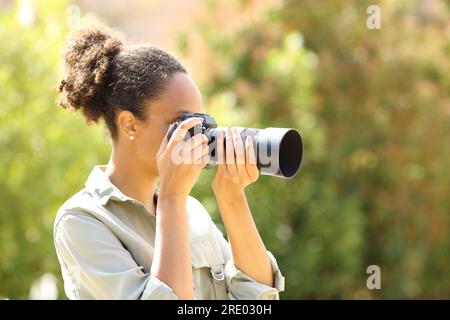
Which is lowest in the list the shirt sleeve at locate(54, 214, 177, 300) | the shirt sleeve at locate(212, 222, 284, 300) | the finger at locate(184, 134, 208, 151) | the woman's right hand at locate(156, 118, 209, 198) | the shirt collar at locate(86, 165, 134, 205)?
the shirt sleeve at locate(212, 222, 284, 300)

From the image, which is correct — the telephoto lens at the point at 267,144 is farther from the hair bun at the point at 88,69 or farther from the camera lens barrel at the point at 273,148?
the hair bun at the point at 88,69

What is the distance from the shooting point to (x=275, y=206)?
596 centimetres

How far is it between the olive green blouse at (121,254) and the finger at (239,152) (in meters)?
0.23

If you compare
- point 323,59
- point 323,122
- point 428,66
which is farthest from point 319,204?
point 428,66

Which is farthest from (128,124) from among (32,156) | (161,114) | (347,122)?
(347,122)

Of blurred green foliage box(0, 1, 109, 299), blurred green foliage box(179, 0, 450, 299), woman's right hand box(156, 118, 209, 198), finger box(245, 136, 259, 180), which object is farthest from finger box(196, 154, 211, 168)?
blurred green foliage box(179, 0, 450, 299)

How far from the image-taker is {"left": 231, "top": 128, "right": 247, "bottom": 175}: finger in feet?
6.42

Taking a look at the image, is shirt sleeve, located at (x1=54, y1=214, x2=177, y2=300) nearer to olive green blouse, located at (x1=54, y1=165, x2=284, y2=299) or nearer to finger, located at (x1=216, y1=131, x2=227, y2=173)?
olive green blouse, located at (x1=54, y1=165, x2=284, y2=299)

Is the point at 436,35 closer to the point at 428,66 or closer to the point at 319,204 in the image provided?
the point at 428,66

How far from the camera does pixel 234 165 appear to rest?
2016mm

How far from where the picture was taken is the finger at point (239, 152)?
1957 millimetres

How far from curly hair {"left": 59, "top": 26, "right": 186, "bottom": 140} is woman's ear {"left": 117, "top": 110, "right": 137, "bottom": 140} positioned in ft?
0.04

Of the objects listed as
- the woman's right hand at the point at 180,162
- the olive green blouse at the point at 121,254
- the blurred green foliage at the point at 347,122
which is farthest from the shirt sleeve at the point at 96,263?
the blurred green foliage at the point at 347,122
